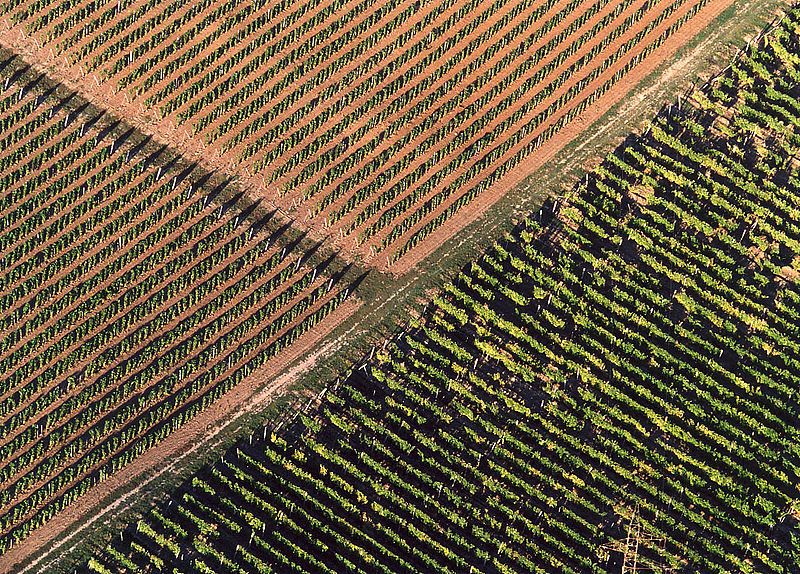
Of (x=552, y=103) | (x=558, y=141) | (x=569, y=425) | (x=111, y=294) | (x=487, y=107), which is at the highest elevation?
(x=552, y=103)

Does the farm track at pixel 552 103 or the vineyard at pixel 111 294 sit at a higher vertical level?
the farm track at pixel 552 103

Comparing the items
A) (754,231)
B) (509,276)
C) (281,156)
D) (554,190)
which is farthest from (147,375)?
(754,231)

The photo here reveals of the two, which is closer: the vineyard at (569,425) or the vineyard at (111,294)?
the vineyard at (569,425)

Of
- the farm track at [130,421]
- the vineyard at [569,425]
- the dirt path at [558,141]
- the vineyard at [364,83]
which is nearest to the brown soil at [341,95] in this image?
the vineyard at [364,83]

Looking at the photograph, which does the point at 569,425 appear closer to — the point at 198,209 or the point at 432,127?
the point at 432,127

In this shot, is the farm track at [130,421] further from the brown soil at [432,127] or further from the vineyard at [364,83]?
the vineyard at [364,83]

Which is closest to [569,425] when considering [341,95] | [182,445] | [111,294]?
[182,445]
